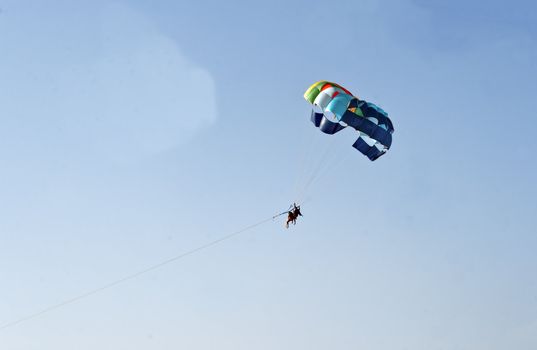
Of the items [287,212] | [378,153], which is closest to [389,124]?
[378,153]

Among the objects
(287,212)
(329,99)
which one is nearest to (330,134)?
(329,99)

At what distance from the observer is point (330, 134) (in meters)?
41.3

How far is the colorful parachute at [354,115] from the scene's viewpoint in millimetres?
39469

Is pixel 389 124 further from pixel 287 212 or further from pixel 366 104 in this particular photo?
pixel 287 212

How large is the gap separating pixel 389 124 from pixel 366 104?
1.94 metres

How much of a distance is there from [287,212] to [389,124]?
26.5ft

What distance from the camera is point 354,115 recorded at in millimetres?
39594

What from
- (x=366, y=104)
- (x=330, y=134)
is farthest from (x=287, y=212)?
(x=366, y=104)

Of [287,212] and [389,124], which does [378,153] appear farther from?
[287,212]

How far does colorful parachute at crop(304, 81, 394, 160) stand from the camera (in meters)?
39.5

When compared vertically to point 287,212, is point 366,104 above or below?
above

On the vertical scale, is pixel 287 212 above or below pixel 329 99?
below

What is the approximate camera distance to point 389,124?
4078cm

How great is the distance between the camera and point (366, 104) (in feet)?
132
